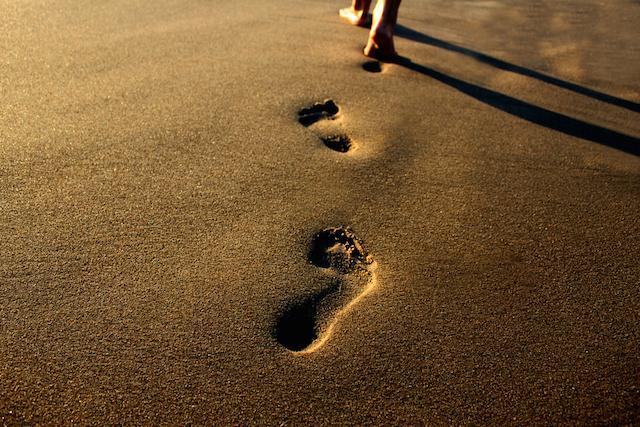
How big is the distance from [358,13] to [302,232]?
1.57 meters

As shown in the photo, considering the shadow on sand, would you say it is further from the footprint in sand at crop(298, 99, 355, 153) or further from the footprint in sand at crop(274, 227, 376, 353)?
the footprint in sand at crop(274, 227, 376, 353)

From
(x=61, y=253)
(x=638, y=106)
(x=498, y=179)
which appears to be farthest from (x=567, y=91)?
(x=61, y=253)

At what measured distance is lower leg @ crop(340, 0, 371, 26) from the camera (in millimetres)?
2420

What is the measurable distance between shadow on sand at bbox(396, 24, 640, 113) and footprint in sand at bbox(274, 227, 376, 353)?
131 centimetres

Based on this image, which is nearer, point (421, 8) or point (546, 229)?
point (546, 229)

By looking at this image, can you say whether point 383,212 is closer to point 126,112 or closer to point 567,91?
point 126,112

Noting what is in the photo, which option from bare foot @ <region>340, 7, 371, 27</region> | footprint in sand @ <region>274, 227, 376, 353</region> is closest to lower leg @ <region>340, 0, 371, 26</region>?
bare foot @ <region>340, 7, 371, 27</region>

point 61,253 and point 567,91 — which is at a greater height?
point 567,91

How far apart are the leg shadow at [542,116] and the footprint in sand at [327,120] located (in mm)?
509

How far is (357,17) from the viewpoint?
8.06 feet

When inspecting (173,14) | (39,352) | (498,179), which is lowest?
(39,352)

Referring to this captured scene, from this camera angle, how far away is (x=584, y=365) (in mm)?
1046

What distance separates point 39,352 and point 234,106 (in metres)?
1.00

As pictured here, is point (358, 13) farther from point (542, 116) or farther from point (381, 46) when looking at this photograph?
point (542, 116)
